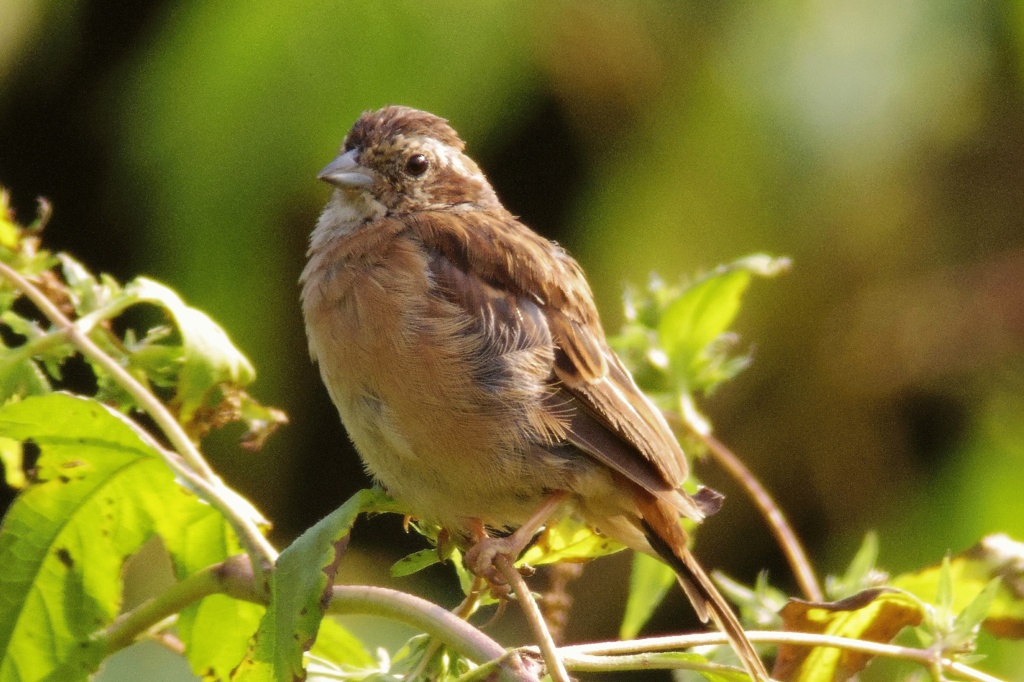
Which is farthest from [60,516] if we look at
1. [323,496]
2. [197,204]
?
[323,496]

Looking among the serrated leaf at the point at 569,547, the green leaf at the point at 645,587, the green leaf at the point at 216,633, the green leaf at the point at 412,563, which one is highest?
the green leaf at the point at 412,563

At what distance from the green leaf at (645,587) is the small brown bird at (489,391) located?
0.10m

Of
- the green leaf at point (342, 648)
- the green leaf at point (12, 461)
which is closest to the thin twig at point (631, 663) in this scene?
the green leaf at point (342, 648)

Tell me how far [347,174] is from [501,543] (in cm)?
138

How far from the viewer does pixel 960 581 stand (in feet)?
8.04

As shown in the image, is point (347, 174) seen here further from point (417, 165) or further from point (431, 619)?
point (431, 619)

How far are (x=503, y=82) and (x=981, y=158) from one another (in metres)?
1.83

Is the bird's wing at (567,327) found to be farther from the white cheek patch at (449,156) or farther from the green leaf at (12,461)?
the green leaf at (12,461)

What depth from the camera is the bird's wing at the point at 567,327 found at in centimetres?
271

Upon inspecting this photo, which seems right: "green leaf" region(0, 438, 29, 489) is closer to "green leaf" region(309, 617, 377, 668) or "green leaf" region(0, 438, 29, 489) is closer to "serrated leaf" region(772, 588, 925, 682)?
"green leaf" region(309, 617, 377, 668)

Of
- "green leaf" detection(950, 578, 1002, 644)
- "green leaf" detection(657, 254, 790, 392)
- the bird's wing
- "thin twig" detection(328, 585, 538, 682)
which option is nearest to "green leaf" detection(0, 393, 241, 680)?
"thin twig" detection(328, 585, 538, 682)

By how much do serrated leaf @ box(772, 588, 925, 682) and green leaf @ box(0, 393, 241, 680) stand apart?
1.04 meters

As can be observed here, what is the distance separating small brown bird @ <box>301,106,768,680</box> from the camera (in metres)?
2.67

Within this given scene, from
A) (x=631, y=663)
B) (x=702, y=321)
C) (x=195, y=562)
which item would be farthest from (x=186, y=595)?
(x=702, y=321)
